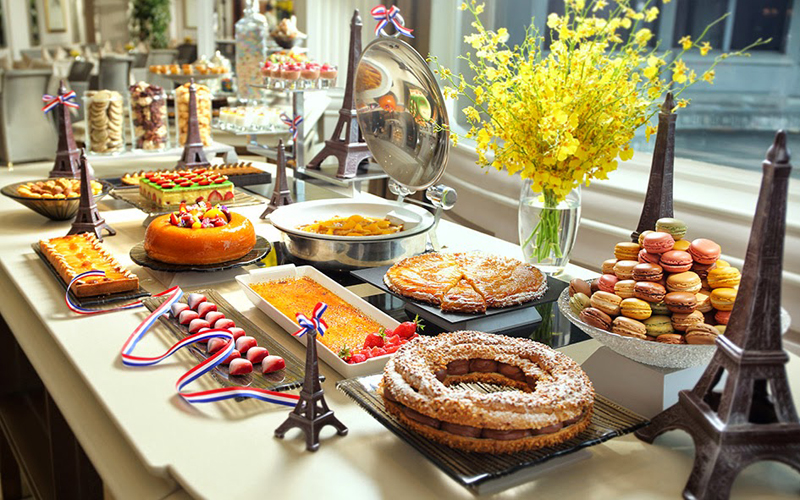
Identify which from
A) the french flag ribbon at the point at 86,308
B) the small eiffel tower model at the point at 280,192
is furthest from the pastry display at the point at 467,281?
the small eiffel tower model at the point at 280,192

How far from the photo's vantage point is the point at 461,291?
4.18 ft

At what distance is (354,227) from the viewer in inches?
64.9

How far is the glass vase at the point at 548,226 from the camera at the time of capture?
1.51m

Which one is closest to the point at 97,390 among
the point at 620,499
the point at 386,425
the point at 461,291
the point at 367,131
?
the point at 386,425

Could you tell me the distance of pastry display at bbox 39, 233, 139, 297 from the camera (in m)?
1.44

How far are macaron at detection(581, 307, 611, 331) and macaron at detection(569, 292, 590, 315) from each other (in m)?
0.05

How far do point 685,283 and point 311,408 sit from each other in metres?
0.54

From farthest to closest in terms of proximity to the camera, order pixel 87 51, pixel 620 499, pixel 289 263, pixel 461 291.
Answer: pixel 87 51, pixel 289 263, pixel 461 291, pixel 620 499

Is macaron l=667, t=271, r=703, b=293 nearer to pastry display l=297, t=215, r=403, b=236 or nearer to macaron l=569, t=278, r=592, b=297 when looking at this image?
macaron l=569, t=278, r=592, b=297

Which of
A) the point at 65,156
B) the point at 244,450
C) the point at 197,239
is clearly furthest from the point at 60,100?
the point at 244,450

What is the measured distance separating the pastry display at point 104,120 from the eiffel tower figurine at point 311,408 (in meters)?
2.00

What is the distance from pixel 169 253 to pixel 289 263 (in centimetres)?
27

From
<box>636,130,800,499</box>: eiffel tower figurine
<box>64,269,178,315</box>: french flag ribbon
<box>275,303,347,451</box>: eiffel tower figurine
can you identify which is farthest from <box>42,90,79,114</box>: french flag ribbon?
<box>636,130,800,499</box>: eiffel tower figurine

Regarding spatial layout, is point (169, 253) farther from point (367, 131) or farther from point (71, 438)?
point (367, 131)
